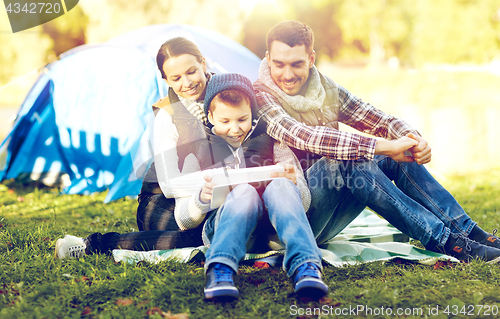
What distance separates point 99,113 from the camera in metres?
4.60

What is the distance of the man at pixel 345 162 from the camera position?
230cm

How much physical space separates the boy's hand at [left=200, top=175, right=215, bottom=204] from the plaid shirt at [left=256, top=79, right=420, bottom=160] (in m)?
0.55

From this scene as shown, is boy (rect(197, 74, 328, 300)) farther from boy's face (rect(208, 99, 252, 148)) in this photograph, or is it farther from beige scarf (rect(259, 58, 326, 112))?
beige scarf (rect(259, 58, 326, 112))

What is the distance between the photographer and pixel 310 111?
2.70 m

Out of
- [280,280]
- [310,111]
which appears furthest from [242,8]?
[280,280]

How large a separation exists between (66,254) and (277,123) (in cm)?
140

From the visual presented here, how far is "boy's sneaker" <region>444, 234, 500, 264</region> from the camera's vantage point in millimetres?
2342

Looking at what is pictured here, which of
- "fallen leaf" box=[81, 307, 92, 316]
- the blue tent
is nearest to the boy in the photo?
"fallen leaf" box=[81, 307, 92, 316]

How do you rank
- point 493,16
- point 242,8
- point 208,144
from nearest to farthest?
point 208,144 → point 242,8 → point 493,16

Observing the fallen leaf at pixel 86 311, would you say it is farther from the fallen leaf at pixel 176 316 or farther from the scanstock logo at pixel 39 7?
the scanstock logo at pixel 39 7

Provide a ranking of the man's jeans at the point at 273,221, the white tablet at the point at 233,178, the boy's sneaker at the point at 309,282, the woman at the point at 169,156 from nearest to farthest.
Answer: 1. the boy's sneaker at the point at 309,282
2. the man's jeans at the point at 273,221
3. the white tablet at the point at 233,178
4. the woman at the point at 169,156

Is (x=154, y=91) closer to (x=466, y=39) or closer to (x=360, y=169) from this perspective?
(x=360, y=169)

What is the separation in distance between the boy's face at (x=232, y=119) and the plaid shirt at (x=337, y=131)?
6.4 inches

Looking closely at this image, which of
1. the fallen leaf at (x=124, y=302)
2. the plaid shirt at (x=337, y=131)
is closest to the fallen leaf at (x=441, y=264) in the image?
the plaid shirt at (x=337, y=131)
